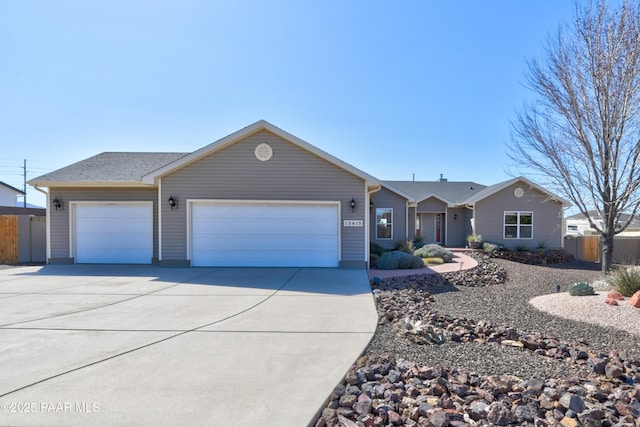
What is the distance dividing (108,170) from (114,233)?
234 centimetres

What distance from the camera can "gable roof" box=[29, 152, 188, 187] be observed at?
11.3 meters

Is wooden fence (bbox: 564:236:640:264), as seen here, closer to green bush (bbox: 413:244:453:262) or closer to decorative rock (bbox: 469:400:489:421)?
green bush (bbox: 413:244:453:262)

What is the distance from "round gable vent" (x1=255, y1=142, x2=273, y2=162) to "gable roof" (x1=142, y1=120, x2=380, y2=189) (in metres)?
0.49

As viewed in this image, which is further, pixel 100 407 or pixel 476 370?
pixel 476 370

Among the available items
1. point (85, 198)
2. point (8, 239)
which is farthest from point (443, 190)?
point (8, 239)

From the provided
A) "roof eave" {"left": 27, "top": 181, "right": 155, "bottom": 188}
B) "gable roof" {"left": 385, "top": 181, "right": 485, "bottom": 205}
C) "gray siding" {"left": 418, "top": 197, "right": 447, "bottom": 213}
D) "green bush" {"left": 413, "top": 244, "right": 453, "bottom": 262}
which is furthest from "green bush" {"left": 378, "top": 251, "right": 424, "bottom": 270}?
"gray siding" {"left": 418, "top": 197, "right": 447, "bottom": 213}

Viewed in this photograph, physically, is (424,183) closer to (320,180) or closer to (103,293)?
(320,180)

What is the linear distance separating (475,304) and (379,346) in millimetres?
3631

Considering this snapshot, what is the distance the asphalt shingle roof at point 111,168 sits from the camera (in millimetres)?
11508

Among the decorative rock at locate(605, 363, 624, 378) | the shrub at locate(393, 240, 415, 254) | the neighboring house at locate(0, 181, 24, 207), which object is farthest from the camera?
the neighboring house at locate(0, 181, 24, 207)

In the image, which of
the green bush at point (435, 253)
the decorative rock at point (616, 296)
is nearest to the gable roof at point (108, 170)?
the green bush at point (435, 253)

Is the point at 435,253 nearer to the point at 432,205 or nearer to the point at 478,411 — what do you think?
the point at 432,205

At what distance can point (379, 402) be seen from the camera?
2.88 m

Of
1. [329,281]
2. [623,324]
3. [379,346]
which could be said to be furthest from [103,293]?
[623,324]
